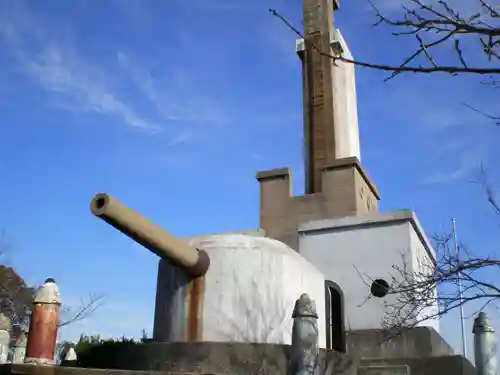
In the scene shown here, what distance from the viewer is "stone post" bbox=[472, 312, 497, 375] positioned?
31.3 feet

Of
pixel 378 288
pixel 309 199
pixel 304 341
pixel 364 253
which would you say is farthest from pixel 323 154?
pixel 304 341

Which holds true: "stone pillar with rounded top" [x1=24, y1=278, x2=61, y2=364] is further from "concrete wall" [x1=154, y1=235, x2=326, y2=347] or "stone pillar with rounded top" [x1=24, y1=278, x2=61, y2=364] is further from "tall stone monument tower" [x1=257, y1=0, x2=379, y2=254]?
"tall stone monument tower" [x1=257, y1=0, x2=379, y2=254]

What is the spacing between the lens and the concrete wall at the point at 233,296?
9359 mm

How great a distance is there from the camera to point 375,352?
40.4ft

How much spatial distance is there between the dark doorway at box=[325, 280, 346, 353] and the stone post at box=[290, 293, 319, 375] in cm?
315

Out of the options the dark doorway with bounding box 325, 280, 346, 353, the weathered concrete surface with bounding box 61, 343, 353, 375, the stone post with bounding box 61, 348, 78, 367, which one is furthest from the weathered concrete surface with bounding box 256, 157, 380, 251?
the weathered concrete surface with bounding box 61, 343, 353, 375

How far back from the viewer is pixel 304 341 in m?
7.72

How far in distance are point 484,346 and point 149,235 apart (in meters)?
5.82

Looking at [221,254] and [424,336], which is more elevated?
[221,254]

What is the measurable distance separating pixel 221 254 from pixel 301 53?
35.5 ft

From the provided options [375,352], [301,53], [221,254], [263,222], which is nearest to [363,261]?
[375,352]

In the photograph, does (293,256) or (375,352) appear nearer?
(293,256)

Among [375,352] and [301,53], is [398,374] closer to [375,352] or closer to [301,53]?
[375,352]

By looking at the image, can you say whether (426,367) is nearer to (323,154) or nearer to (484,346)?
(484,346)
